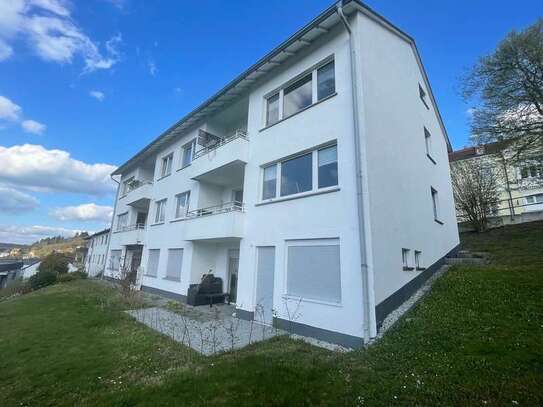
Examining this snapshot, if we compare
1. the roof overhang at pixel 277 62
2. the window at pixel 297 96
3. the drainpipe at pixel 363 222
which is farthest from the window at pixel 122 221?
the drainpipe at pixel 363 222

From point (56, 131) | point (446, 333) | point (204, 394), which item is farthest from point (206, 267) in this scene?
point (56, 131)

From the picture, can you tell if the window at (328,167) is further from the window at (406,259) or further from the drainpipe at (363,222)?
the window at (406,259)

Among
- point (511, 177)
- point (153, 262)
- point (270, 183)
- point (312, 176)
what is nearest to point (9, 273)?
point (153, 262)

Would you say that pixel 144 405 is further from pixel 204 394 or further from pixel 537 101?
pixel 537 101

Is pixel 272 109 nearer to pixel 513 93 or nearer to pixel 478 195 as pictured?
pixel 513 93

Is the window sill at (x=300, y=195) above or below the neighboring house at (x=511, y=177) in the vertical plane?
below

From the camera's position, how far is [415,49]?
1331cm

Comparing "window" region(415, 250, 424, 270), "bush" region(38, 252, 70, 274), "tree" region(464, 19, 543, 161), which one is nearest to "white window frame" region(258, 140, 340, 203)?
"window" region(415, 250, 424, 270)

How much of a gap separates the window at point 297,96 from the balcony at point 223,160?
2.36m

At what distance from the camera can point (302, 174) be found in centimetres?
919

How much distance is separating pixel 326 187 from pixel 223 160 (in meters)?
5.69

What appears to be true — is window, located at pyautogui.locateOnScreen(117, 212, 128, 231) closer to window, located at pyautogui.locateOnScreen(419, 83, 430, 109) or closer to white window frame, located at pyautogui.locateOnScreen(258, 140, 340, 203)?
white window frame, located at pyautogui.locateOnScreen(258, 140, 340, 203)

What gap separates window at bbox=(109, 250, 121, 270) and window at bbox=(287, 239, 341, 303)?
20.3m

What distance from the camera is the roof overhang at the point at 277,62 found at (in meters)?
8.75
